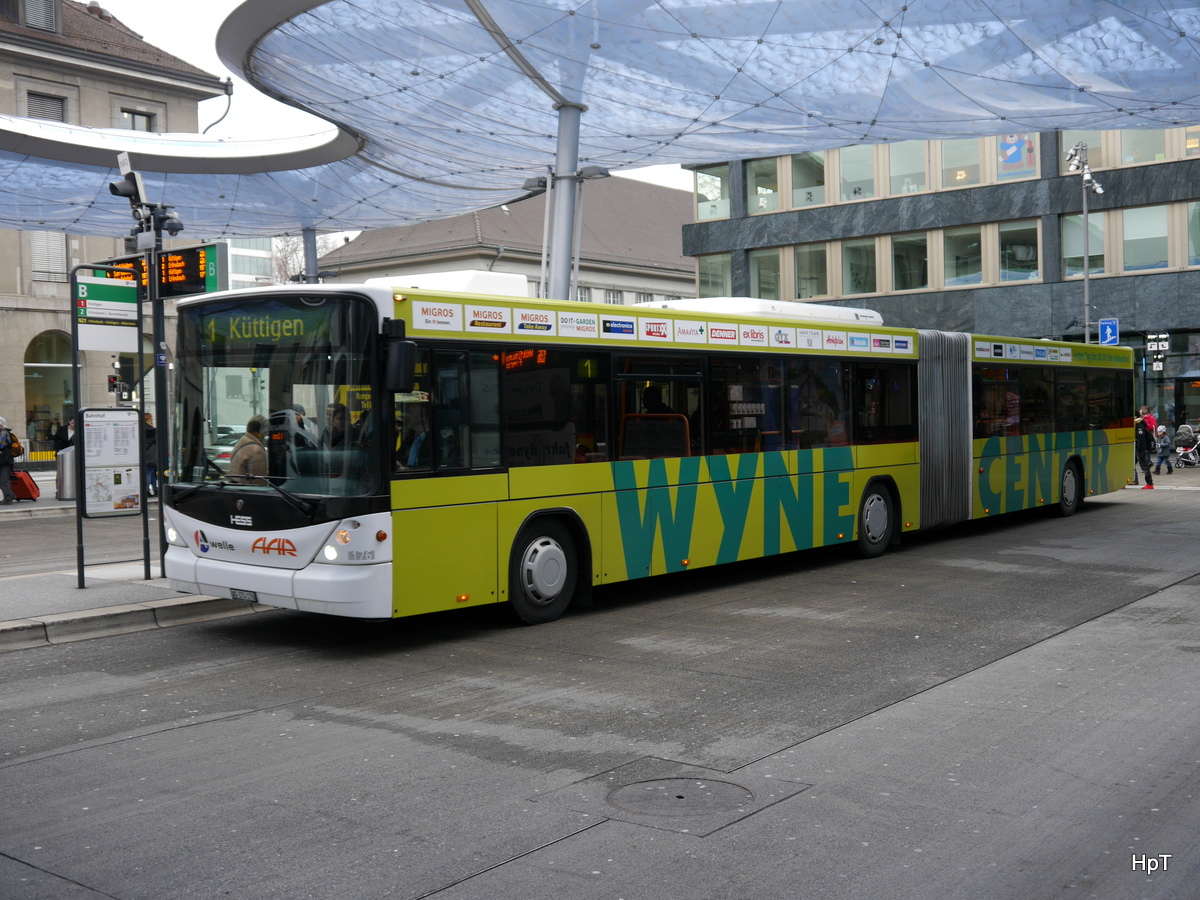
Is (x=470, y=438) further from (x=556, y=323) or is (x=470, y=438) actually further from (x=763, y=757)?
(x=763, y=757)

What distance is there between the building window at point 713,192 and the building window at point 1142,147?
531 inches

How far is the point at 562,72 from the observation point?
1853 cm

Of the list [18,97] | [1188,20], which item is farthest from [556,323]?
[18,97]

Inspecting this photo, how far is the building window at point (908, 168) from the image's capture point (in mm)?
40500

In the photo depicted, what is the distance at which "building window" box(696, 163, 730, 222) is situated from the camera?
149 feet

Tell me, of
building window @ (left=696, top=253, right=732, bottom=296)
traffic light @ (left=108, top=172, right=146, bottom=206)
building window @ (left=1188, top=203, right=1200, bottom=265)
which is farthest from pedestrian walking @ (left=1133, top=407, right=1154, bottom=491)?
traffic light @ (left=108, top=172, right=146, bottom=206)

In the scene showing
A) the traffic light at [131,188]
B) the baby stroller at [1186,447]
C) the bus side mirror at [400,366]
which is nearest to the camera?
the bus side mirror at [400,366]

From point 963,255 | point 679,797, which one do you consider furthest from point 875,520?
point 963,255

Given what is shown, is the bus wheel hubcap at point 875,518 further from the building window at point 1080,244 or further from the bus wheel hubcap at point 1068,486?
the building window at point 1080,244

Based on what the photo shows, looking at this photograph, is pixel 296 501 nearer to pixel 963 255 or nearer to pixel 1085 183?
pixel 1085 183

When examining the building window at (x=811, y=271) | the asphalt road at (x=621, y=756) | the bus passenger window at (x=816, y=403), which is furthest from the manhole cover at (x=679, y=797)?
Answer: the building window at (x=811, y=271)

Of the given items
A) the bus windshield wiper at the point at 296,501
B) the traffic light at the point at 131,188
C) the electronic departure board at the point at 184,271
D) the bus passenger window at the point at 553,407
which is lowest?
the bus windshield wiper at the point at 296,501

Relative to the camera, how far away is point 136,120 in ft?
144

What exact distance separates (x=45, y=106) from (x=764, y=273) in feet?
84.8
